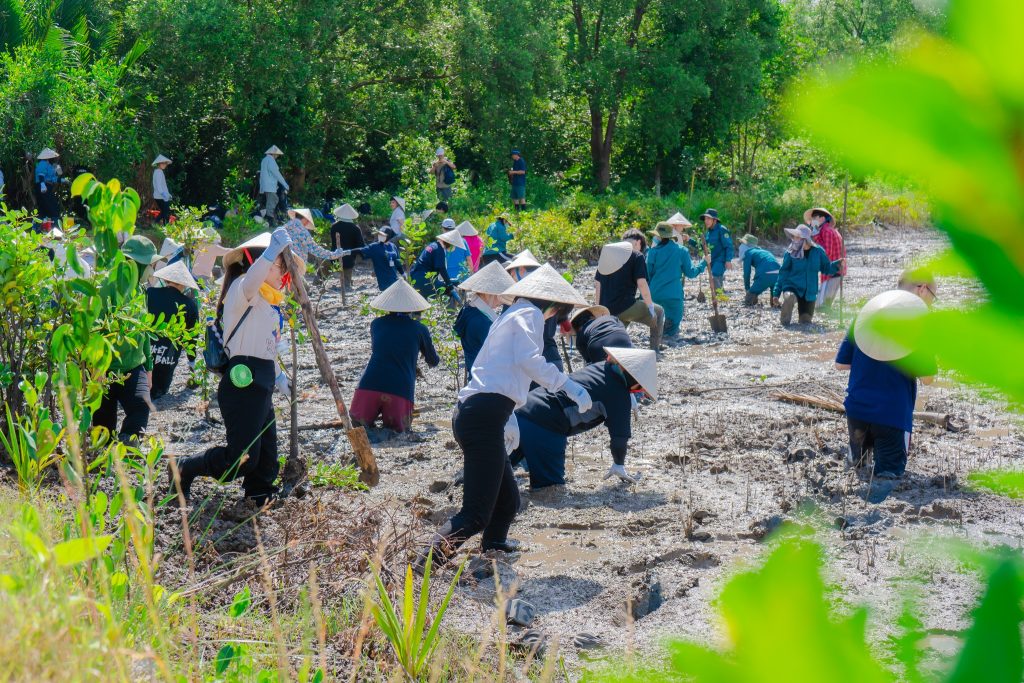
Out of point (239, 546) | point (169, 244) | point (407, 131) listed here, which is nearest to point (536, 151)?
point (407, 131)

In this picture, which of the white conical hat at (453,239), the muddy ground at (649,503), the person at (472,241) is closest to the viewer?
the muddy ground at (649,503)

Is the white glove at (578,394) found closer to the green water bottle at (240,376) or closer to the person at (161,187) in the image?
the green water bottle at (240,376)

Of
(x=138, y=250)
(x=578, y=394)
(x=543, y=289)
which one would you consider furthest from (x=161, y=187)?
(x=138, y=250)

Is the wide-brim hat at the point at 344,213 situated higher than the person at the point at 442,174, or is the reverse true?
the person at the point at 442,174

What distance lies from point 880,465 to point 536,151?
20117 millimetres

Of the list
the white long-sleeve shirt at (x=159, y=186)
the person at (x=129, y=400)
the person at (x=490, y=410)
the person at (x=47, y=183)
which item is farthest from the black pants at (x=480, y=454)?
the white long-sleeve shirt at (x=159, y=186)

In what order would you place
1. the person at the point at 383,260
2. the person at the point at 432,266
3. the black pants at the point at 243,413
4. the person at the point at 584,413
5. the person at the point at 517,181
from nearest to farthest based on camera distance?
the black pants at the point at 243,413 → the person at the point at 584,413 → the person at the point at 432,266 → the person at the point at 383,260 → the person at the point at 517,181

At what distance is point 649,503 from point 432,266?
16.8 ft

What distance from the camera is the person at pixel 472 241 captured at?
12953 mm

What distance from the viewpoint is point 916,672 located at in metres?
0.45

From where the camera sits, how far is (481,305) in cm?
803

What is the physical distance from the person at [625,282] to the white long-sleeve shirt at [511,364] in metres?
5.09

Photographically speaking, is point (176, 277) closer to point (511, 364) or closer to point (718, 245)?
point (511, 364)

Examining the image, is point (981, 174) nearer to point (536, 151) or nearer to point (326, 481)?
point (326, 481)
